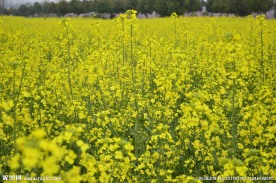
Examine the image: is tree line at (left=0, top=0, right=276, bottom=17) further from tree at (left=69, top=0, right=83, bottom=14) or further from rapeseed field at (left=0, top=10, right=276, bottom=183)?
rapeseed field at (left=0, top=10, right=276, bottom=183)

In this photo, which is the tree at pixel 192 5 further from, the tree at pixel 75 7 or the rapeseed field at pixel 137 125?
the rapeseed field at pixel 137 125

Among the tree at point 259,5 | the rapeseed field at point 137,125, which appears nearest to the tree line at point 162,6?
the tree at point 259,5

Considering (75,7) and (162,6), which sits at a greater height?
(75,7)

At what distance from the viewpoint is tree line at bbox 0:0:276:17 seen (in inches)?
976

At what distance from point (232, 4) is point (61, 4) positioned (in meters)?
20.4

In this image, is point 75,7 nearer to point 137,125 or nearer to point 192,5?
point 192,5

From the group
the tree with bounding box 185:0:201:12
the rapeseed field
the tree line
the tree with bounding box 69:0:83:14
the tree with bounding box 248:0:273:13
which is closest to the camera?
the rapeseed field

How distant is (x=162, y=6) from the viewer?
2825 centimetres

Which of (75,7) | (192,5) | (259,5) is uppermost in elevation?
(75,7)

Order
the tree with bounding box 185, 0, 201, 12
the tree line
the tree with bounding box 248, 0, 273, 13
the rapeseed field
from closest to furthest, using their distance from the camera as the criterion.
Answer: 1. the rapeseed field
2. the tree with bounding box 248, 0, 273, 13
3. the tree line
4. the tree with bounding box 185, 0, 201, 12

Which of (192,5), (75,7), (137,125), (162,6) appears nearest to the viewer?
(137,125)

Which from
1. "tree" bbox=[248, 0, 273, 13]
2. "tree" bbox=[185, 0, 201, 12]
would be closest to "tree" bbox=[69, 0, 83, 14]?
"tree" bbox=[185, 0, 201, 12]

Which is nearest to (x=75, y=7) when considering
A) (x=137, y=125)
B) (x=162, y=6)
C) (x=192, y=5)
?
(x=162, y=6)

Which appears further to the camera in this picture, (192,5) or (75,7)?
(75,7)
